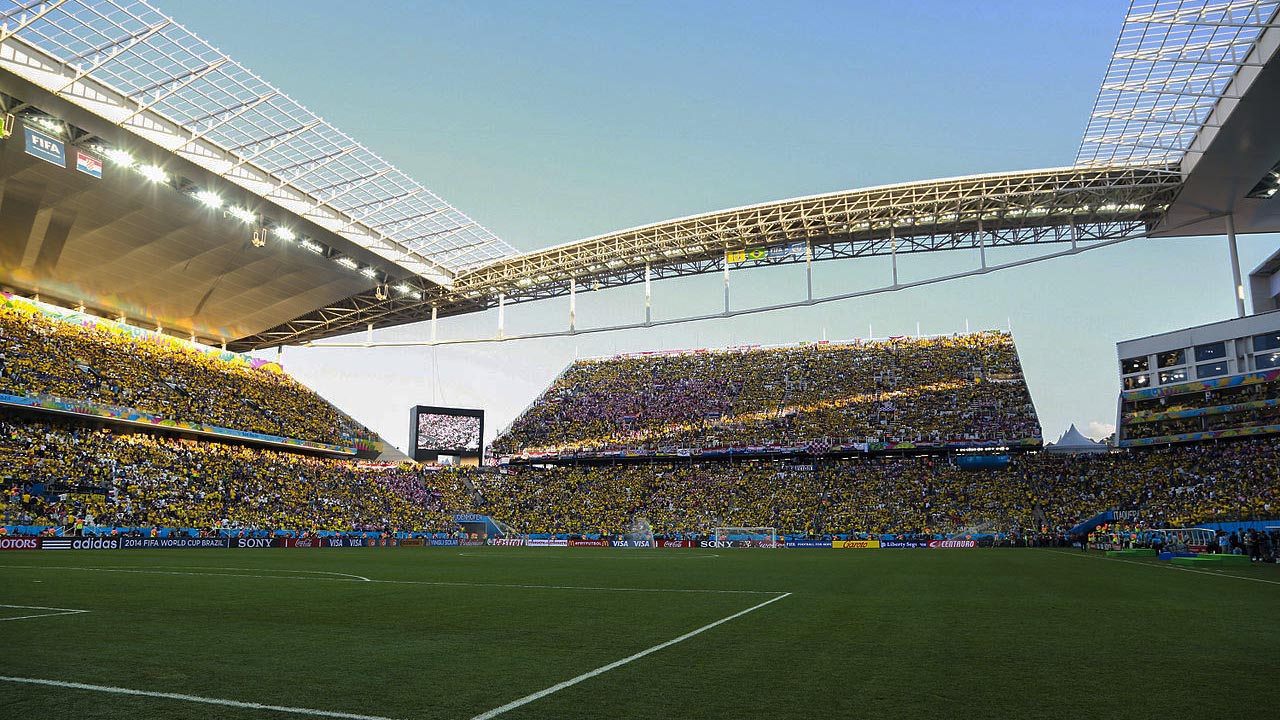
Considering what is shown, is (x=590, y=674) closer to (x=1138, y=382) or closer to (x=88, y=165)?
(x=88, y=165)

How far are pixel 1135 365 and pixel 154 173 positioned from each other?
2115 inches

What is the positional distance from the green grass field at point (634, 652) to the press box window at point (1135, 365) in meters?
42.3

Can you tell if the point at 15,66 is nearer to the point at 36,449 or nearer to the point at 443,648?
the point at 36,449

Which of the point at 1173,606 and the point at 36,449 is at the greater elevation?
the point at 36,449

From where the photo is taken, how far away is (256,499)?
4491cm

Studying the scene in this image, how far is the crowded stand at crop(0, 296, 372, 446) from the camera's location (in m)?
38.4

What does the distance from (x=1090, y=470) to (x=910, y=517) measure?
11.5 m

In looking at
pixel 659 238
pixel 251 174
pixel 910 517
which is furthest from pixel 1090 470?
pixel 251 174

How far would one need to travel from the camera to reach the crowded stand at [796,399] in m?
55.9

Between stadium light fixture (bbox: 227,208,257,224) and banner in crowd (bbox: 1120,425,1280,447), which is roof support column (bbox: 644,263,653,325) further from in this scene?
banner in crowd (bbox: 1120,425,1280,447)

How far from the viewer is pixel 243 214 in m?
33.3

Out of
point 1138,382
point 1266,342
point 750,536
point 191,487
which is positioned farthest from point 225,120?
point 1138,382

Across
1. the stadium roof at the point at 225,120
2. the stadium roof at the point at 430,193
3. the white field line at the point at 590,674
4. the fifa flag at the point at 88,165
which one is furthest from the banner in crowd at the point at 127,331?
the white field line at the point at 590,674

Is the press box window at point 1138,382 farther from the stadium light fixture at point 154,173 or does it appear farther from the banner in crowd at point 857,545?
the stadium light fixture at point 154,173
